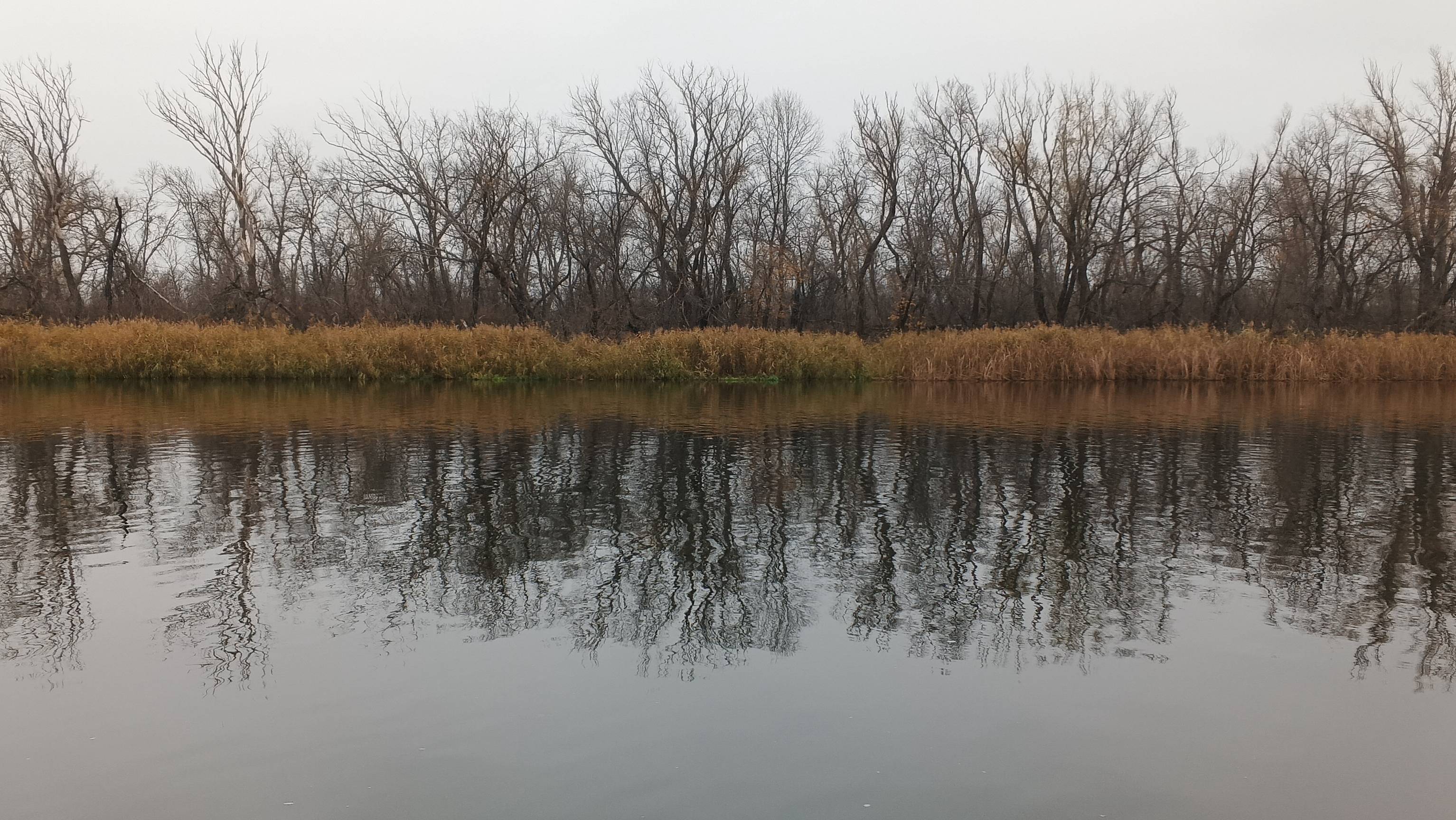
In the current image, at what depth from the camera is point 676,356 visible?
26.4 m

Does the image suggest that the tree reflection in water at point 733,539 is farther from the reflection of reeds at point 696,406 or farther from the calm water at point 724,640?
the reflection of reeds at point 696,406

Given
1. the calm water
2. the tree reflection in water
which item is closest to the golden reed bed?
the tree reflection in water

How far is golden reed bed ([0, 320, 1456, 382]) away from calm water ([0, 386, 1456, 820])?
1571cm

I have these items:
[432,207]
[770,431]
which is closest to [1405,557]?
[770,431]

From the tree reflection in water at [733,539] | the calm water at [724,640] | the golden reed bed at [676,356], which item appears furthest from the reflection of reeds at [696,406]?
the calm water at [724,640]

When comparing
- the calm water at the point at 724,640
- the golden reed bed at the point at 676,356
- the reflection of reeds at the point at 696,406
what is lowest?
the calm water at the point at 724,640

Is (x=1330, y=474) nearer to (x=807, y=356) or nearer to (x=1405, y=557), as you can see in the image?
(x=1405, y=557)

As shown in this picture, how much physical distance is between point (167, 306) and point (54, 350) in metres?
14.9

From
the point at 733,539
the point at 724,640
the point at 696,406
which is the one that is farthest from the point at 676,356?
the point at 724,640

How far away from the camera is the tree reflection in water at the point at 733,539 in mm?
4941

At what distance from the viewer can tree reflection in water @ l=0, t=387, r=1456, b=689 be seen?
195 inches

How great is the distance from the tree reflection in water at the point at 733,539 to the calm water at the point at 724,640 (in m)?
0.04

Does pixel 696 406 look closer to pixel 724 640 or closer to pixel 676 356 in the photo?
pixel 676 356

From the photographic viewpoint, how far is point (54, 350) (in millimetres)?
25375
